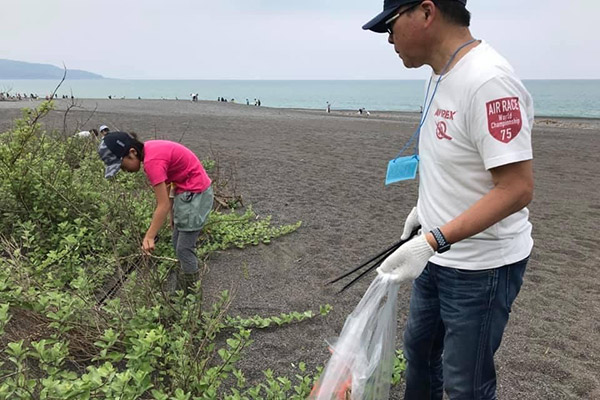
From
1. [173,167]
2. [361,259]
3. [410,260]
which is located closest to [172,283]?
[173,167]

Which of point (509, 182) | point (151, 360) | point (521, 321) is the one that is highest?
point (509, 182)

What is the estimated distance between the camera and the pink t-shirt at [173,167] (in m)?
2.84

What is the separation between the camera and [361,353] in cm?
167

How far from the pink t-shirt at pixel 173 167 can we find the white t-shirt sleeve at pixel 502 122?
7.06 ft

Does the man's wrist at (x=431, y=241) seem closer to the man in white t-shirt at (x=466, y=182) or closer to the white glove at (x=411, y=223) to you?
the man in white t-shirt at (x=466, y=182)

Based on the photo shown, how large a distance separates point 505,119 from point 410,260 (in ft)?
1.71

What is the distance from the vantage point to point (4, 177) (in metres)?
4.04

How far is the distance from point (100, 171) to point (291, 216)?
2483mm

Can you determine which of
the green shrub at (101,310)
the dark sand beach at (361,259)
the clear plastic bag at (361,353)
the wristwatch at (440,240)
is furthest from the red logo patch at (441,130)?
the dark sand beach at (361,259)

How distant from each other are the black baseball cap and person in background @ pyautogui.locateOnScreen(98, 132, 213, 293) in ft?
6.05

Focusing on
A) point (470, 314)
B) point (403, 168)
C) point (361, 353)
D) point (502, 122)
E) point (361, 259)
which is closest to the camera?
point (502, 122)

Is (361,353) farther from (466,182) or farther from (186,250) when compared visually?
(186,250)

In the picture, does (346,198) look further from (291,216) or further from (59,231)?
(59,231)

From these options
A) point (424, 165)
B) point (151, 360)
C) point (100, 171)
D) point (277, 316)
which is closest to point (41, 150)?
point (100, 171)
